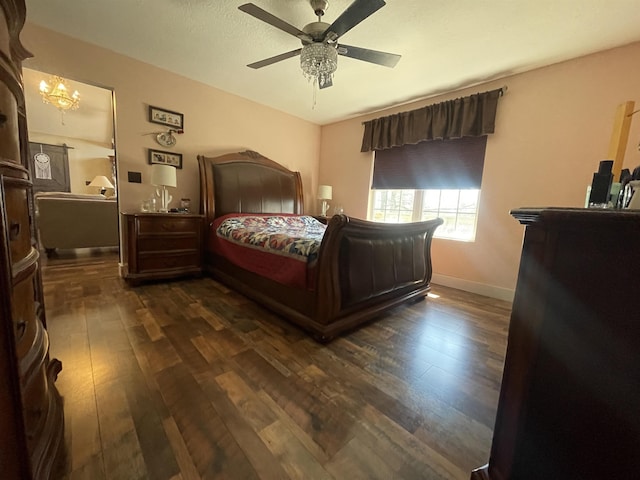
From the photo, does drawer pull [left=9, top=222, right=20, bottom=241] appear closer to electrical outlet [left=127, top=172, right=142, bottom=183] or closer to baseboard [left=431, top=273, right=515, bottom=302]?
electrical outlet [left=127, top=172, right=142, bottom=183]

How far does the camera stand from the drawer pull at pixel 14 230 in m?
0.70

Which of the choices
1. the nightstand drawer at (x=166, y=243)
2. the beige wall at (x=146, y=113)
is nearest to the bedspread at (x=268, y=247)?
the nightstand drawer at (x=166, y=243)

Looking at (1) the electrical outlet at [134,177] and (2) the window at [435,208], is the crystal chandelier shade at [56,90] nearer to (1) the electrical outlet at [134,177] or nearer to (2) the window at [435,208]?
(1) the electrical outlet at [134,177]

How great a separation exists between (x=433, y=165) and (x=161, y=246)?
11.3ft

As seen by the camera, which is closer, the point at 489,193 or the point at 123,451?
the point at 123,451

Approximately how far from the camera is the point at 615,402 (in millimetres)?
539

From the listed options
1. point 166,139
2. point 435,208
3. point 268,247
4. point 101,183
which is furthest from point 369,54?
point 101,183

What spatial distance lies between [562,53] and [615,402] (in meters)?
3.13

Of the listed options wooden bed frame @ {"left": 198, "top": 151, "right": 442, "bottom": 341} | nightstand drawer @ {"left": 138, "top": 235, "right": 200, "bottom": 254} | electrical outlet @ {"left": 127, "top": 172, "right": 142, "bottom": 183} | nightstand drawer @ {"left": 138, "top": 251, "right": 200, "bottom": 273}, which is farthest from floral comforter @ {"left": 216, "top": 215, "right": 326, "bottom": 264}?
electrical outlet @ {"left": 127, "top": 172, "right": 142, "bottom": 183}

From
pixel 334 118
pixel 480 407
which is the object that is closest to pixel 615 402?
pixel 480 407

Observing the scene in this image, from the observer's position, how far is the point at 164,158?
10.0 ft

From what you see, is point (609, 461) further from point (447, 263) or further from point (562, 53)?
point (562, 53)

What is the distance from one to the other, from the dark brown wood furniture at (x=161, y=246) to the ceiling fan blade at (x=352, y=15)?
7.46ft

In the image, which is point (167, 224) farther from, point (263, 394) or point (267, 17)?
point (263, 394)
